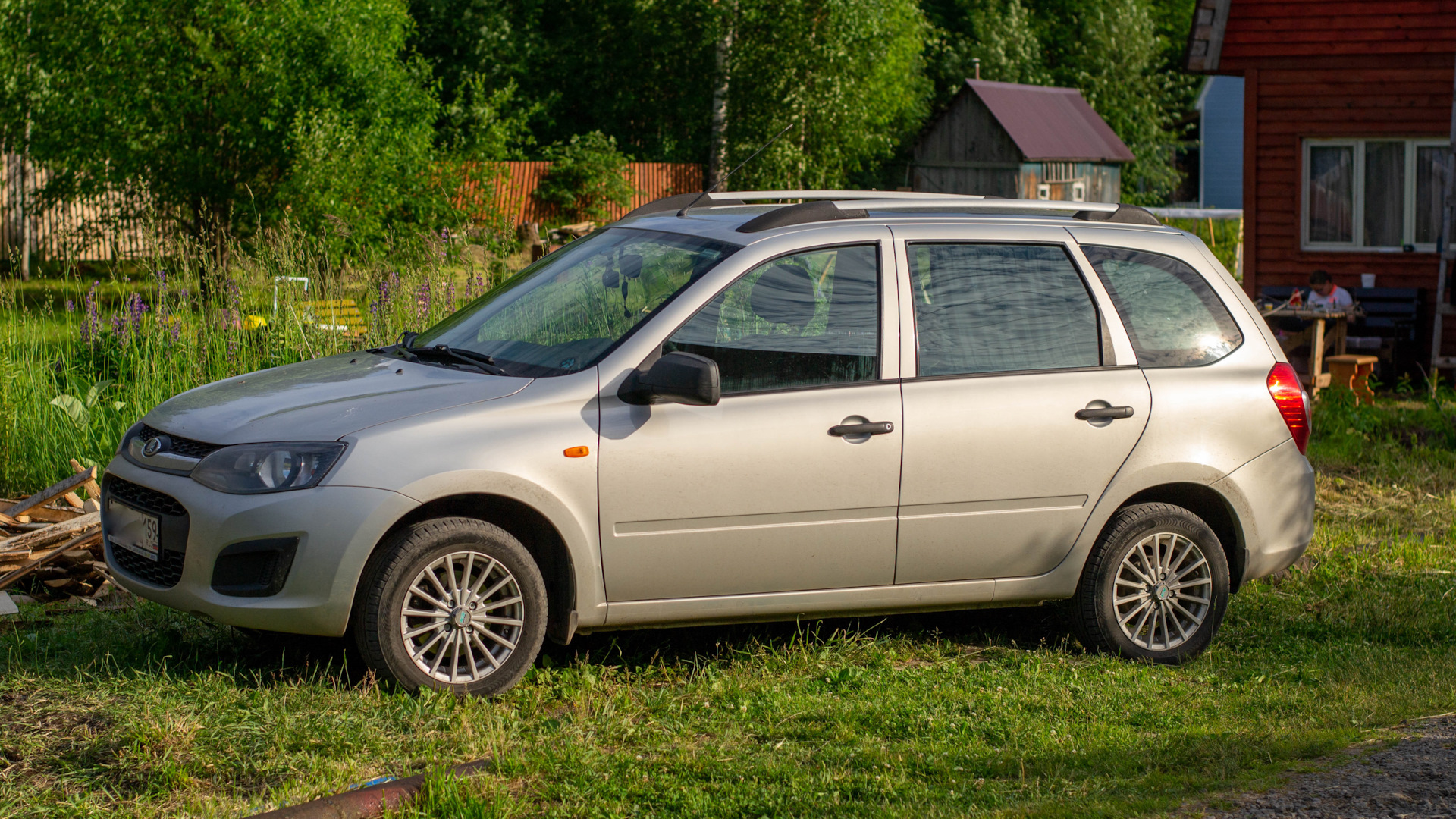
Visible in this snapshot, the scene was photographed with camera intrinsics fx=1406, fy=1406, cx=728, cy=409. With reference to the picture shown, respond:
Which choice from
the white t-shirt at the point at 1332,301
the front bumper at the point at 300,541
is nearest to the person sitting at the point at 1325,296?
the white t-shirt at the point at 1332,301

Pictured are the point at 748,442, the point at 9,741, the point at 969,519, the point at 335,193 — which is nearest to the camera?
the point at 9,741

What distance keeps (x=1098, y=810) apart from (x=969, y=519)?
151 cm

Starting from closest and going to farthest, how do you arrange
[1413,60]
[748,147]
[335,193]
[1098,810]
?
[1098,810] → [1413,60] → [335,193] → [748,147]

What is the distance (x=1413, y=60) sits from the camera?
1628 cm

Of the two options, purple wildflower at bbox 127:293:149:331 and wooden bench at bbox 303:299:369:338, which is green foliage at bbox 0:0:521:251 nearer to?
wooden bench at bbox 303:299:369:338

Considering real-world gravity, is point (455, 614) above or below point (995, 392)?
below

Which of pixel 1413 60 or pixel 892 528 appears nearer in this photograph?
pixel 892 528

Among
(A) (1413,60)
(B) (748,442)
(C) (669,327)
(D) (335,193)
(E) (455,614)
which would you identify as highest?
(A) (1413,60)

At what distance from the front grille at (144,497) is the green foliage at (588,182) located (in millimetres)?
25989

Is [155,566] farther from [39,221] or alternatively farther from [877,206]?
[39,221]

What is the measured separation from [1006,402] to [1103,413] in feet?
1.39

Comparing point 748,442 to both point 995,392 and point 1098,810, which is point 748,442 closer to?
point 995,392

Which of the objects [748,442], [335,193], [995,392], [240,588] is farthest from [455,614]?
[335,193]

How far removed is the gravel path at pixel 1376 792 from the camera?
404cm
